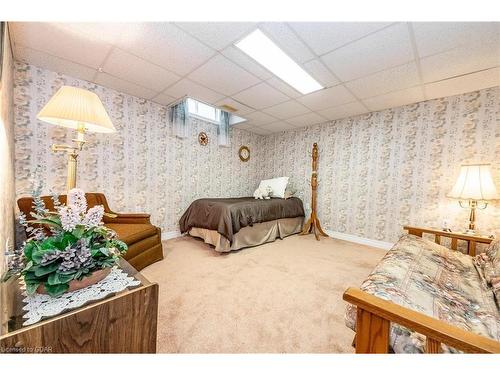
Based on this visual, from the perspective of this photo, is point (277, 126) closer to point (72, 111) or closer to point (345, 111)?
point (345, 111)

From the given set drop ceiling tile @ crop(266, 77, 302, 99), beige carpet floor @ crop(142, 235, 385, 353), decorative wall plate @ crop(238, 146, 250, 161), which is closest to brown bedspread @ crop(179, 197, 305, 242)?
beige carpet floor @ crop(142, 235, 385, 353)

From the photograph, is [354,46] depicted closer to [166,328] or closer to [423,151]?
[423,151]

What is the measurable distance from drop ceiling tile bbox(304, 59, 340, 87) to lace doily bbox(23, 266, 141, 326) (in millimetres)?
2220

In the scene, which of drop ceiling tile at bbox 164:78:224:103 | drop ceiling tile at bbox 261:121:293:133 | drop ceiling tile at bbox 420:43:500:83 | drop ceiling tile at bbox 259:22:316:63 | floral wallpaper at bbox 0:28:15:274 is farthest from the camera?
drop ceiling tile at bbox 261:121:293:133

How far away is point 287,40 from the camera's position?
1585mm

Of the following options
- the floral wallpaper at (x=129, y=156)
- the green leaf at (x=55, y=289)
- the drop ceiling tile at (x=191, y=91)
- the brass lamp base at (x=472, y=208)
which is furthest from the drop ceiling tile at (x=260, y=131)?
the green leaf at (x=55, y=289)

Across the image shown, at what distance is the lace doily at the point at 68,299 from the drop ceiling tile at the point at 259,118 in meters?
2.98

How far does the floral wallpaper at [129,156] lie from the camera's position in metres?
1.99

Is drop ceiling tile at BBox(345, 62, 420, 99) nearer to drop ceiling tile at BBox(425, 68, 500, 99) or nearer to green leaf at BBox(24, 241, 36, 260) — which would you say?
drop ceiling tile at BBox(425, 68, 500, 99)

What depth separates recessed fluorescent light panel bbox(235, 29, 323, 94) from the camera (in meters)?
1.63

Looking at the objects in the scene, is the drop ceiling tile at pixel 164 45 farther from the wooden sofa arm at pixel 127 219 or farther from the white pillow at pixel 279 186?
the white pillow at pixel 279 186

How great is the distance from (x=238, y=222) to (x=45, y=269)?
80.6 inches

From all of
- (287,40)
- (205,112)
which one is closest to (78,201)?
(287,40)
